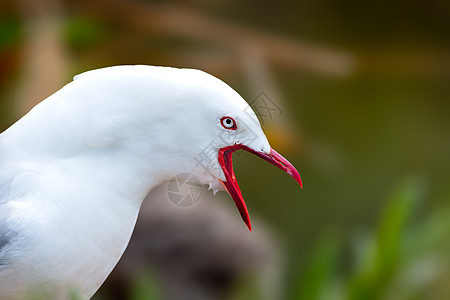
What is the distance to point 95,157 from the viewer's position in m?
0.57

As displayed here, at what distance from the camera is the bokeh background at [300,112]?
1.57 meters

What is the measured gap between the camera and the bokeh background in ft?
5.16

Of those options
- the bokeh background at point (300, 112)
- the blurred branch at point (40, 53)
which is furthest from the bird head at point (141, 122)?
the blurred branch at point (40, 53)

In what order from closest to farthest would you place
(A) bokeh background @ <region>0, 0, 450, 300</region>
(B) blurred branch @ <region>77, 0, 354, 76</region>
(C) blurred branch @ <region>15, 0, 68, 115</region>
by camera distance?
1. (A) bokeh background @ <region>0, 0, 450, 300</region>
2. (C) blurred branch @ <region>15, 0, 68, 115</region>
3. (B) blurred branch @ <region>77, 0, 354, 76</region>

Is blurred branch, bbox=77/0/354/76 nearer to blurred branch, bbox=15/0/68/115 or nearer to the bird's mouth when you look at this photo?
blurred branch, bbox=15/0/68/115

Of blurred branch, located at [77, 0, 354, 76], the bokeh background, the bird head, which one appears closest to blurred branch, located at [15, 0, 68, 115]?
the bokeh background

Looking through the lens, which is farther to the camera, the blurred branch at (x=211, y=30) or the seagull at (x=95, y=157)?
the blurred branch at (x=211, y=30)

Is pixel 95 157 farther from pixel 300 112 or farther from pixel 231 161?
pixel 300 112

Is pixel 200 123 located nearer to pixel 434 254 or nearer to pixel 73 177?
pixel 73 177

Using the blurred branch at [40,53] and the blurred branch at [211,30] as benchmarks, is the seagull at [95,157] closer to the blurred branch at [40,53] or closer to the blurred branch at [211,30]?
the blurred branch at [40,53]

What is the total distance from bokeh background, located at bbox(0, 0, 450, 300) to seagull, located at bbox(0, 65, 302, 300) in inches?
27.6

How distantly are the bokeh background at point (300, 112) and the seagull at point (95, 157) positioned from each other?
70 centimetres

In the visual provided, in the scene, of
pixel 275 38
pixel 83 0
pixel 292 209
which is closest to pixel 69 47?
pixel 83 0

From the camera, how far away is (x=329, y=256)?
4.13ft
